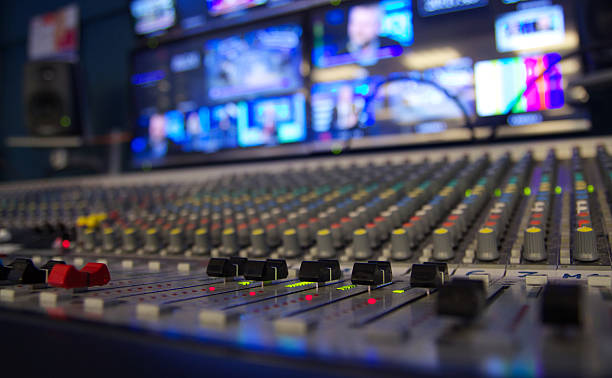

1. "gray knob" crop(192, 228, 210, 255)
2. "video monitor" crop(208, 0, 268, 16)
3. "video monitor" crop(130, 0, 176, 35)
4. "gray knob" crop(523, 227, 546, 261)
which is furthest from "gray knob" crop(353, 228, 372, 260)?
"video monitor" crop(130, 0, 176, 35)

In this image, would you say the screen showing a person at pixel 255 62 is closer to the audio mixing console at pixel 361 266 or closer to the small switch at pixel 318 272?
the audio mixing console at pixel 361 266

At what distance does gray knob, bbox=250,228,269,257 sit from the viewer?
100 cm

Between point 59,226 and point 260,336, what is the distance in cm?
121

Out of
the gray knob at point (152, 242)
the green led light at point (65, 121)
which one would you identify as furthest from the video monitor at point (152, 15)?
the gray knob at point (152, 242)

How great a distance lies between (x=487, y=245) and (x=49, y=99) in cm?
326

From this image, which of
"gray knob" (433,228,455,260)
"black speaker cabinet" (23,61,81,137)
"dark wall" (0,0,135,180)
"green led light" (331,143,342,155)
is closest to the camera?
"gray knob" (433,228,455,260)

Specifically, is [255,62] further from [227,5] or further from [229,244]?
[229,244]

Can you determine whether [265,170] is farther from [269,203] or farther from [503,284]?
[503,284]

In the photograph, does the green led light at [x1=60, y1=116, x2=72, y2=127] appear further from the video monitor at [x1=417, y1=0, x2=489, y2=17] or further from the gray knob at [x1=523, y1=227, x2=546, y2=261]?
the gray knob at [x1=523, y1=227, x2=546, y2=261]

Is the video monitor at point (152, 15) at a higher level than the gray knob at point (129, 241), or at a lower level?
higher

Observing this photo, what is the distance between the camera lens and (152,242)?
118cm

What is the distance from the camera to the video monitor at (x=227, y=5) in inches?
97.0

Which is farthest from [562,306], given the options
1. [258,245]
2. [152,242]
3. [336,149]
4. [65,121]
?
[65,121]

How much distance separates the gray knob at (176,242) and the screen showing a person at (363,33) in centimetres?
128
